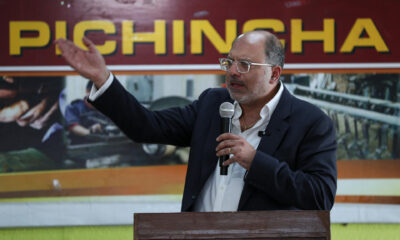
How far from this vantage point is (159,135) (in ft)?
6.58

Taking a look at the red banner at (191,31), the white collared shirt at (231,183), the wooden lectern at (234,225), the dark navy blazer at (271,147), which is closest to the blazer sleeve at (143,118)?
the dark navy blazer at (271,147)

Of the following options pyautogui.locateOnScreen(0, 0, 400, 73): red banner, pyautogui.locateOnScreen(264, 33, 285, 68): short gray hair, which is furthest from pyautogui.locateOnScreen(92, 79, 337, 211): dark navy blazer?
pyautogui.locateOnScreen(0, 0, 400, 73): red banner

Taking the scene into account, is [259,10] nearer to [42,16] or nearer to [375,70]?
[375,70]

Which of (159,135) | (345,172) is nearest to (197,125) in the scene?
(159,135)

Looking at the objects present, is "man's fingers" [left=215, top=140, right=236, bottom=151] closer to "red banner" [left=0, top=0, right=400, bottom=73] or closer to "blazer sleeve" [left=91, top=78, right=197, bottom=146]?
"blazer sleeve" [left=91, top=78, right=197, bottom=146]

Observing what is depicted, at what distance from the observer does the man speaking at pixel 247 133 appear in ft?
5.57

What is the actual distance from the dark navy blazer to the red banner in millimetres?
1487

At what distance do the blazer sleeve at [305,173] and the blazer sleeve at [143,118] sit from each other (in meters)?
0.44

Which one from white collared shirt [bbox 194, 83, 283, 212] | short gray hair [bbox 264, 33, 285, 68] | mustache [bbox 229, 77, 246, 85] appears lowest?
white collared shirt [bbox 194, 83, 283, 212]

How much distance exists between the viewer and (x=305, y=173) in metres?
1.76

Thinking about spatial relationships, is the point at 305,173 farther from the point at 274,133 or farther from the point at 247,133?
the point at 247,133

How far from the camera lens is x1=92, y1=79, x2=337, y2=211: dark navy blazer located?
5.60 ft

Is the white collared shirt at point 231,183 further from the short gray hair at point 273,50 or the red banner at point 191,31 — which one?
the red banner at point 191,31

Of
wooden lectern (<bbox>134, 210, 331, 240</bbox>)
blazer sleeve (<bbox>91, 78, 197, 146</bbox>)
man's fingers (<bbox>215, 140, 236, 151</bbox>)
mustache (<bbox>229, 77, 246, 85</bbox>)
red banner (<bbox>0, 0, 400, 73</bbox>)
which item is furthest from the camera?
red banner (<bbox>0, 0, 400, 73</bbox>)
